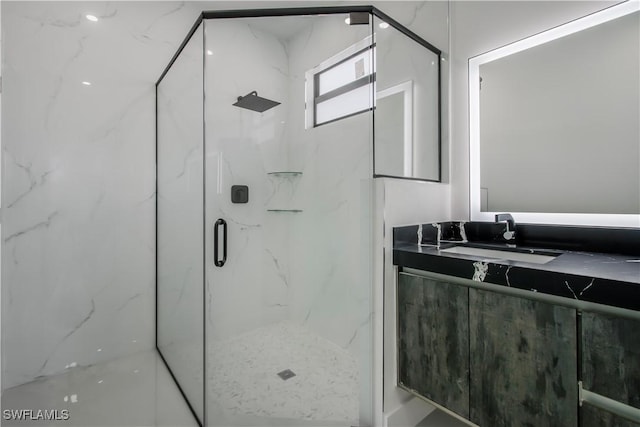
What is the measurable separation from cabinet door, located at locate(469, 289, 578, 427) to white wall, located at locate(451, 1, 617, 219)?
0.84 metres

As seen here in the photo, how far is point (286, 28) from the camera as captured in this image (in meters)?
1.55

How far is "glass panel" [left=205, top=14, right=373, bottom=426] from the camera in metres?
1.52

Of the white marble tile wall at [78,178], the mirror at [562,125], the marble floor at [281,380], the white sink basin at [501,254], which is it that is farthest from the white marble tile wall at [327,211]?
the white marble tile wall at [78,178]

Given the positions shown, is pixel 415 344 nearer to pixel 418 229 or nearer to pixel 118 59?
pixel 418 229

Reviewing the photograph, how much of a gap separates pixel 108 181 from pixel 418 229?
6.79ft

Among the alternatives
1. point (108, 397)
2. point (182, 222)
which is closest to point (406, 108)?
point (182, 222)

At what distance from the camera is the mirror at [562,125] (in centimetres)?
133

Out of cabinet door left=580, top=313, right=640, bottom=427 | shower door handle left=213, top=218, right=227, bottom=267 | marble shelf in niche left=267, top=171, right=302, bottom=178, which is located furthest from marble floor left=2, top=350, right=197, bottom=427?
cabinet door left=580, top=313, right=640, bottom=427

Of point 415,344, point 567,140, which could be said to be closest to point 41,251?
point 415,344

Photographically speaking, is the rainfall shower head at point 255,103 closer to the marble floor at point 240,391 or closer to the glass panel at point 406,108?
the glass panel at point 406,108

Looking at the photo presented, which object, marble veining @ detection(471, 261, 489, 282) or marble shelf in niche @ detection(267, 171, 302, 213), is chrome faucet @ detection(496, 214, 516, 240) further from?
marble shelf in niche @ detection(267, 171, 302, 213)

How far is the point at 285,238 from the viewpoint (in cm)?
173

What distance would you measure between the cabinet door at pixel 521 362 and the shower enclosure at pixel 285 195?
478 millimetres

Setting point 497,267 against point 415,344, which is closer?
point 497,267
